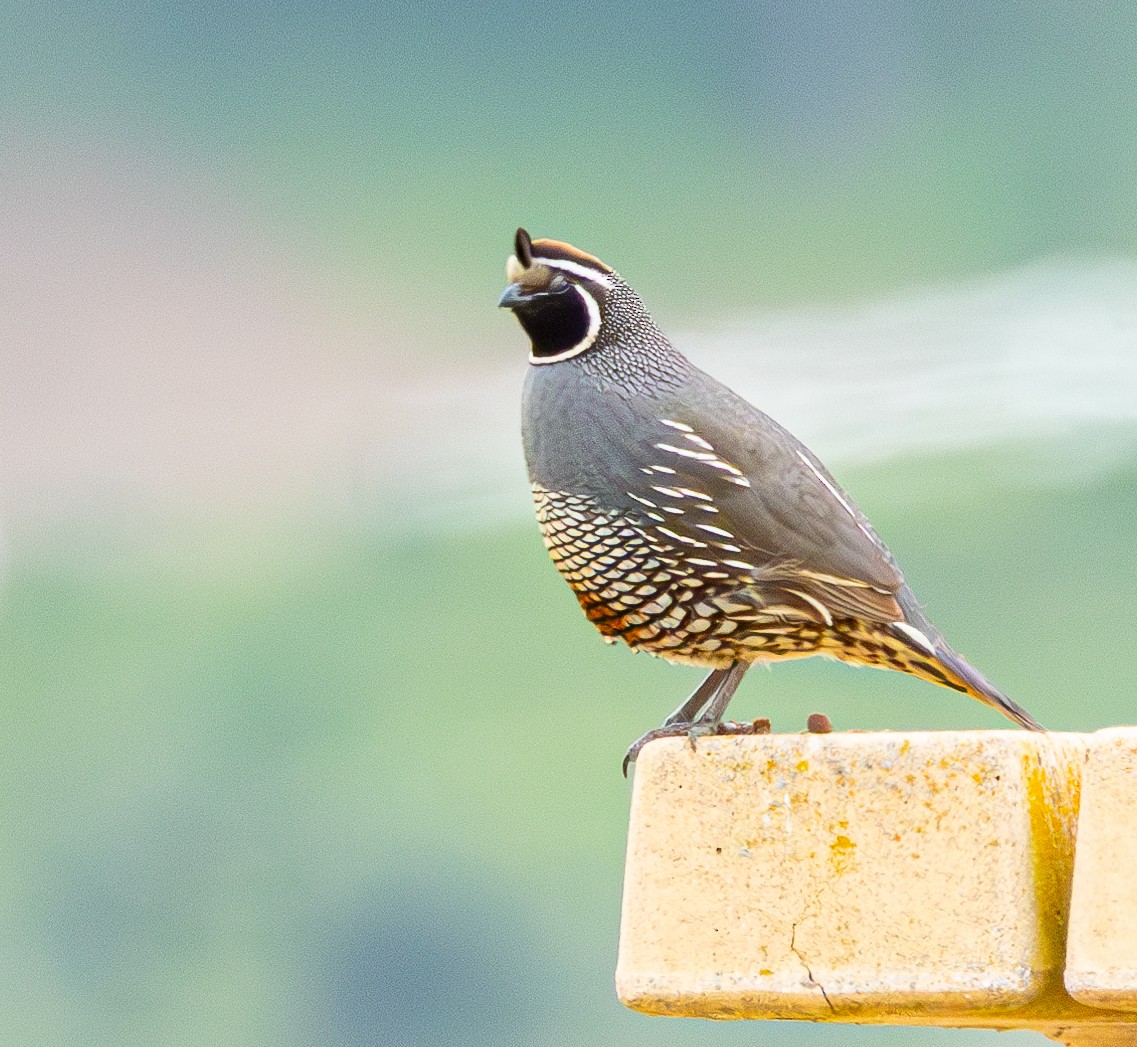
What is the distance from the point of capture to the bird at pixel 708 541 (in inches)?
164

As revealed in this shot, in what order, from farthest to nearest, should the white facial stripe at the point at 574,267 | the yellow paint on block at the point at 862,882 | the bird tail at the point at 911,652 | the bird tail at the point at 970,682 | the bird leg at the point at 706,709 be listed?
the white facial stripe at the point at 574,267 → the bird tail at the point at 911,652 → the bird tail at the point at 970,682 → the bird leg at the point at 706,709 → the yellow paint on block at the point at 862,882

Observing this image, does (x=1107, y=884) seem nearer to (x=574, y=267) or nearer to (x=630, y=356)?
(x=630, y=356)

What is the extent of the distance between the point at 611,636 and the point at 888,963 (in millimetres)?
1414

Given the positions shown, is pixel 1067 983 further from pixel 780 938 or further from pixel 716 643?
pixel 716 643

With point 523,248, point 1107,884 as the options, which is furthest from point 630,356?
point 1107,884

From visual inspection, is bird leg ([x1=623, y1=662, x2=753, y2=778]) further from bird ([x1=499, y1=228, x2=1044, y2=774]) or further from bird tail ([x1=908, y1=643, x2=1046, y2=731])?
bird tail ([x1=908, y1=643, x2=1046, y2=731])

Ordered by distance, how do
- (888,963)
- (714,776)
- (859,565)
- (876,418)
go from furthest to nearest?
(876,418), (859,565), (714,776), (888,963)

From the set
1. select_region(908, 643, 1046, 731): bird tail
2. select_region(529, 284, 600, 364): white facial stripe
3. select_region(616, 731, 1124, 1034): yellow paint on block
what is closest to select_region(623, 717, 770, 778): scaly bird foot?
select_region(616, 731, 1124, 1034): yellow paint on block

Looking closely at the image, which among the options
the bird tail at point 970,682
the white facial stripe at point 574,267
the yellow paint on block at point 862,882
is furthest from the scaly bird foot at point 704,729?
the white facial stripe at point 574,267

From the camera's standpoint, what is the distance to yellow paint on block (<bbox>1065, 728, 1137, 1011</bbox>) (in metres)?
2.85

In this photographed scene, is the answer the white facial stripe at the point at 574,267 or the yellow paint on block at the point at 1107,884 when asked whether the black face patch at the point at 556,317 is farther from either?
the yellow paint on block at the point at 1107,884

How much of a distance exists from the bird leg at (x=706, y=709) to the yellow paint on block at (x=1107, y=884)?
938mm

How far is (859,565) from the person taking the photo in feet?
13.7

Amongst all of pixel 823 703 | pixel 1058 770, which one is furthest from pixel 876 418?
pixel 1058 770
